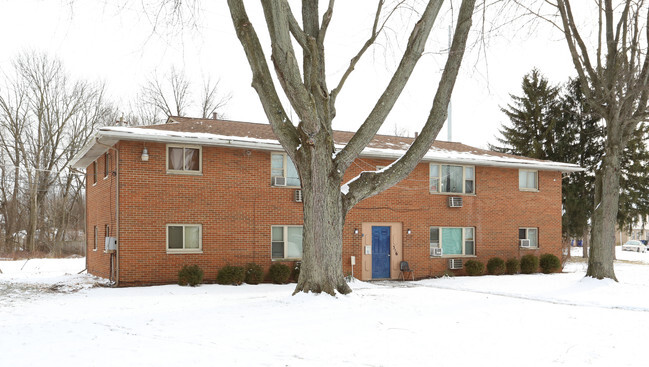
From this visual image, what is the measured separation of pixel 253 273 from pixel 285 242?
1627mm

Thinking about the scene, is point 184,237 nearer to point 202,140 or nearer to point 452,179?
point 202,140

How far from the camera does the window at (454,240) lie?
66.2 ft

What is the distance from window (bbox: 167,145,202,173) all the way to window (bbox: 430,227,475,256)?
9017 millimetres

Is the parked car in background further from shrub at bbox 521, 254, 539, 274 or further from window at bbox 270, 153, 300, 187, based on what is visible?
window at bbox 270, 153, 300, 187

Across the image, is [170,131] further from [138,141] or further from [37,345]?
[37,345]

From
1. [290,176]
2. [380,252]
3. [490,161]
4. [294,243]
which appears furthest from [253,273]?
[490,161]

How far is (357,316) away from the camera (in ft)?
32.4

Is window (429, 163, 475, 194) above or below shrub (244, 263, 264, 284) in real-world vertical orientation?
above

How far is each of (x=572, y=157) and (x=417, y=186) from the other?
1858cm

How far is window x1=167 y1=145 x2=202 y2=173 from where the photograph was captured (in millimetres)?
16125

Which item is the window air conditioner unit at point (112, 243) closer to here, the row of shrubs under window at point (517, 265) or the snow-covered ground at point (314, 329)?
the snow-covered ground at point (314, 329)

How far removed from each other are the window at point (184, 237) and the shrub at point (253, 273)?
1553 mm

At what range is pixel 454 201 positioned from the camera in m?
20.2

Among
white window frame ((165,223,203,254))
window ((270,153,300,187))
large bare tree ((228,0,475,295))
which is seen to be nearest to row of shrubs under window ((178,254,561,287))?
white window frame ((165,223,203,254))
